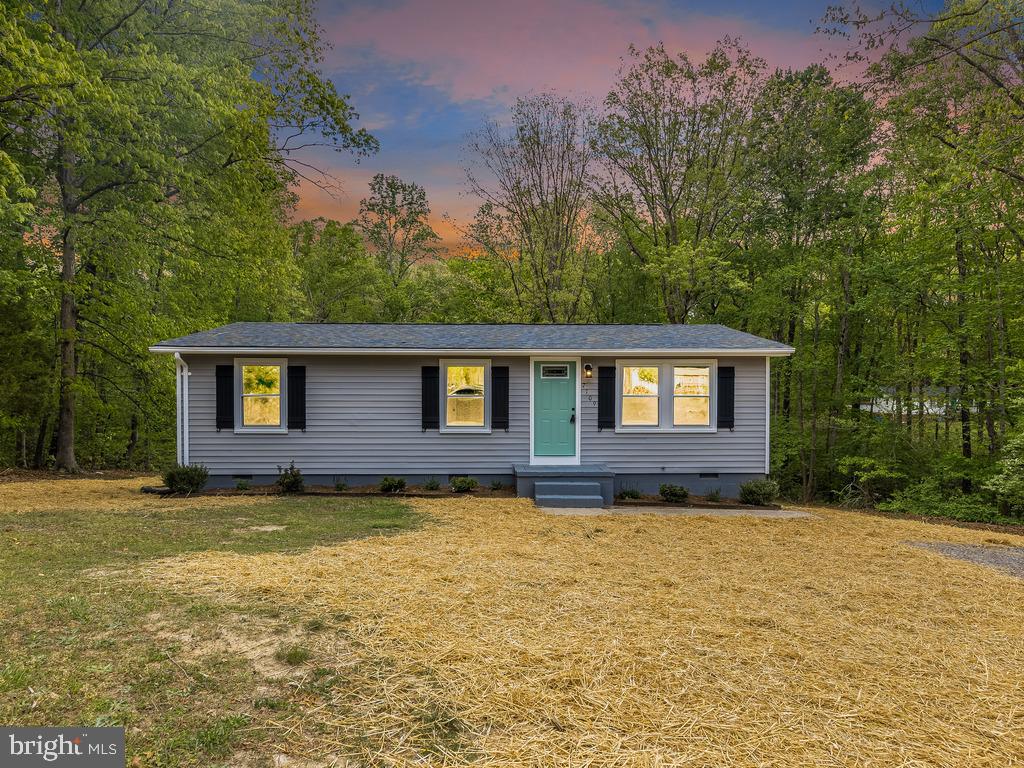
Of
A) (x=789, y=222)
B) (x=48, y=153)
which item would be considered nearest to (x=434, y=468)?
(x=48, y=153)

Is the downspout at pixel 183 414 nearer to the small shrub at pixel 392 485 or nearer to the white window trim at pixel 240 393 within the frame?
the white window trim at pixel 240 393

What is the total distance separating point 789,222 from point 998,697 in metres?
15.2

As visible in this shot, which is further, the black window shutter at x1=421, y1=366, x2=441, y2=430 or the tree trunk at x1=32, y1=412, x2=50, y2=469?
the tree trunk at x1=32, y1=412, x2=50, y2=469

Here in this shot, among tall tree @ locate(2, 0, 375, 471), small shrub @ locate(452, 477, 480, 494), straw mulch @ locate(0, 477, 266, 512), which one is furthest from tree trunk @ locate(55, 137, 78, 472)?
small shrub @ locate(452, 477, 480, 494)

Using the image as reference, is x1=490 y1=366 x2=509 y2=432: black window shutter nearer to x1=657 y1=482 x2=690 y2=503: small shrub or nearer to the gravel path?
x1=657 y1=482 x2=690 y2=503: small shrub

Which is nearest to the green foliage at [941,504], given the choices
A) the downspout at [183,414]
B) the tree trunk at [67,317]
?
the downspout at [183,414]

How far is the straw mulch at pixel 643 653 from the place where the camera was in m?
2.38

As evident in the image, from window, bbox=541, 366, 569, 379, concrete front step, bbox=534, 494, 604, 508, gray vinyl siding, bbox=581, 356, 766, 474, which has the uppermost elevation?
window, bbox=541, 366, 569, 379

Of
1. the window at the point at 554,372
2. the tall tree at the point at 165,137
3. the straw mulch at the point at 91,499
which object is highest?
the tall tree at the point at 165,137

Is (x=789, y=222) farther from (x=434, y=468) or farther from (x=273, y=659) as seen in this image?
(x=273, y=659)

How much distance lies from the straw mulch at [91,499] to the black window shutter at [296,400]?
1552mm

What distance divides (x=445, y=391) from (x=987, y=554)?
838 cm

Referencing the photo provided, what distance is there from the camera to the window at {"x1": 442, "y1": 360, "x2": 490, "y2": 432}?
10438 millimetres

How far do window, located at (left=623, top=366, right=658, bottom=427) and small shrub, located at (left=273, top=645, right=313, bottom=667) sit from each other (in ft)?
26.8
